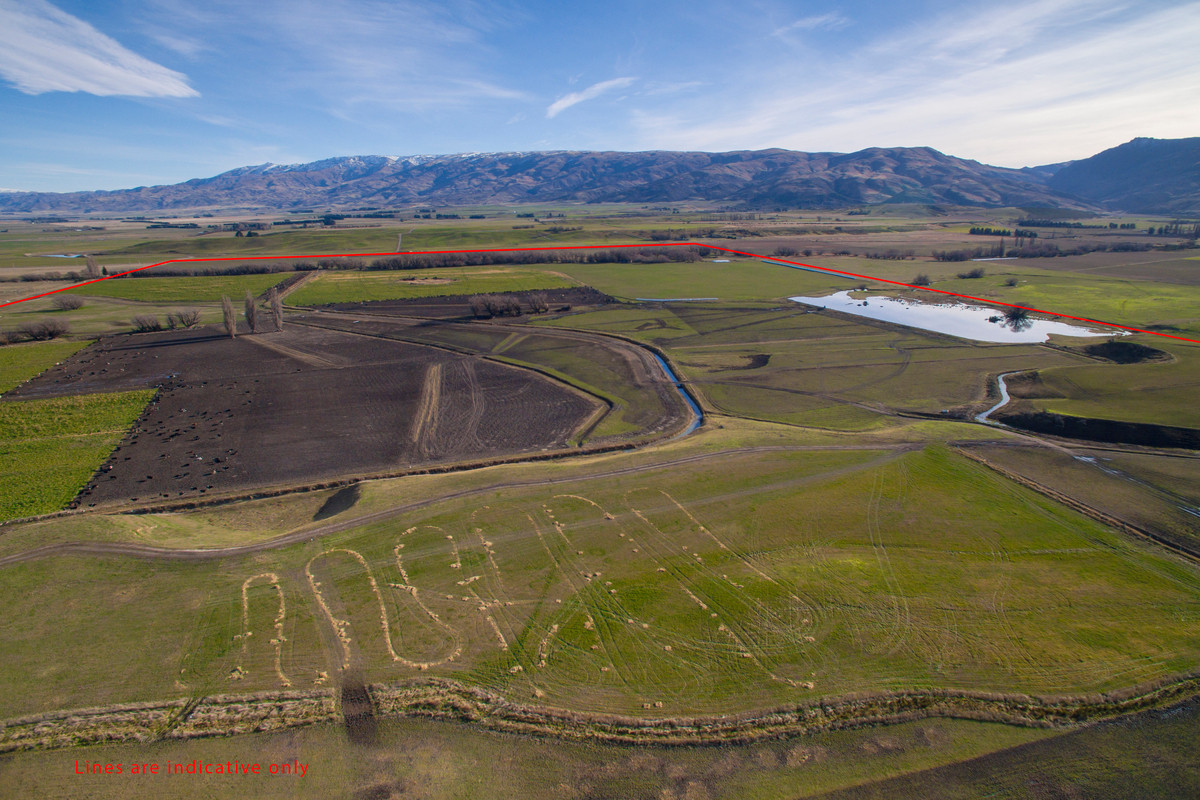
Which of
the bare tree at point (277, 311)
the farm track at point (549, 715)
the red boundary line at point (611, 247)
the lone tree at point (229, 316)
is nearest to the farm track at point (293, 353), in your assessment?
the lone tree at point (229, 316)

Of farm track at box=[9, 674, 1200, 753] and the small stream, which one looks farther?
the small stream

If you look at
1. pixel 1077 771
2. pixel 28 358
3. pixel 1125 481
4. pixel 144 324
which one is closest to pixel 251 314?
pixel 144 324

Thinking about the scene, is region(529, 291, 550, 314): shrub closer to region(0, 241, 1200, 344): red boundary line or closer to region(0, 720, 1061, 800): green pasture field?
region(0, 241, 1200, 344): red boundary line

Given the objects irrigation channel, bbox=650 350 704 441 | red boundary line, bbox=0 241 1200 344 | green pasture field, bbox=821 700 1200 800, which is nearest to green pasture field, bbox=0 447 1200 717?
green pasture field, bbox=821 700 1200 800

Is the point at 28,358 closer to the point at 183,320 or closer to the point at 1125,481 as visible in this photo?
the point at 183,320

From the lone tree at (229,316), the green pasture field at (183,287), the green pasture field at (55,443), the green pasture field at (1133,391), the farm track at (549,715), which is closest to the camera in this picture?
the farm track at (549,715)

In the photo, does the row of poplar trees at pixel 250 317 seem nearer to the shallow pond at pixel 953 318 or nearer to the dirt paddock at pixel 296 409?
the dirt paddock at pixel 296 409

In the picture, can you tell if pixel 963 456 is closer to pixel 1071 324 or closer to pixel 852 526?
pixel 852 526
